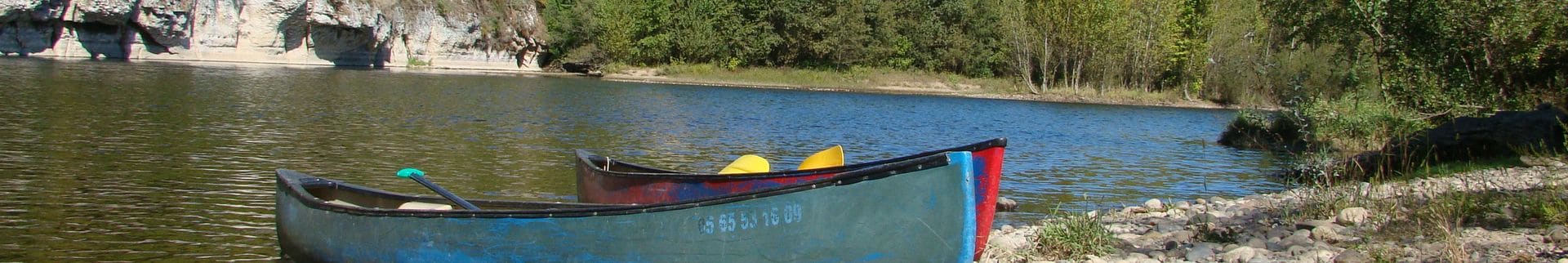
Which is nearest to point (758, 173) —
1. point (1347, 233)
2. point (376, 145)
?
point (1347, 233)

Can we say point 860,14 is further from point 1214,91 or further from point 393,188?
point 393,188

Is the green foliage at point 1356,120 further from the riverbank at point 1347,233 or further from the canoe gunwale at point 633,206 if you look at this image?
the canoe gunwale at point 633,206

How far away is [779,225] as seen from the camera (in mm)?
7191

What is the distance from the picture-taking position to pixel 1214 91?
64062 mm

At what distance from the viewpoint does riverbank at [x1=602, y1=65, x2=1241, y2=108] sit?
66.1m

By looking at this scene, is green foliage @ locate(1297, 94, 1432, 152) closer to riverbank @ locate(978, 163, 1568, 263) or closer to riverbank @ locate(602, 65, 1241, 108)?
riverbank @ locate(978, 163, 1568, 263)

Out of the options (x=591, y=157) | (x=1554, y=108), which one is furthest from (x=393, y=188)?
(x=1554, y=108)

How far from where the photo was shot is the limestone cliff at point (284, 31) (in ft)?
173

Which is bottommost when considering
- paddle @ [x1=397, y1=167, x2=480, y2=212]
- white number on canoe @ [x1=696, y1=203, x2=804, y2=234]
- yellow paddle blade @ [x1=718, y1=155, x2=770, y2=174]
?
paddle @ [x1=397, y1=167, x2=480, y2=212]

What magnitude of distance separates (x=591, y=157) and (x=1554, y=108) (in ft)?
42.2

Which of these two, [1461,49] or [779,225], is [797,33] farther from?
[779,225]

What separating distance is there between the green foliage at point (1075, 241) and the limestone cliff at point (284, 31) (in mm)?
54858

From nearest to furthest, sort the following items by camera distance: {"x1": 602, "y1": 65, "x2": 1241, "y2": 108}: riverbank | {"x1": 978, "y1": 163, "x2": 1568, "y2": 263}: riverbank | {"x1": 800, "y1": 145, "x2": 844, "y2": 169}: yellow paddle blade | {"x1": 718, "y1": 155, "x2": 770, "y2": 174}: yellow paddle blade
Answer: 1. {"x1": 978, "y1": 163, "x2": 1568, "y2": 263}: riverbank
2. {"x1": 800, "y1": 145, "x2": 844, "y2": 169}: yellow paddle blade
3. {"x1": 718, "y1": 155, "x2": 770, "y2": 174}: yellow paddle blade
4. {"x1": 602, "y1": 65, "x2": 1241, "y2": 108}: riverbank

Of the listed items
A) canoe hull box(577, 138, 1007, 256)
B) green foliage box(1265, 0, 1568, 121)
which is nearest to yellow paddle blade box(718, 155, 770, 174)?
canoe hull box(577, 138, 1007, 256)
